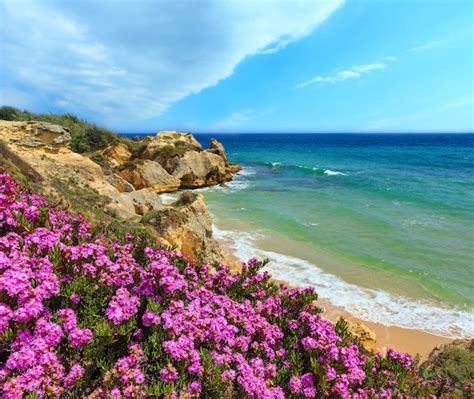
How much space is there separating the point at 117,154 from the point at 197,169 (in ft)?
29.3

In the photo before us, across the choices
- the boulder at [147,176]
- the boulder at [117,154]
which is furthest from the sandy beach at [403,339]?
the boulder at [117,154]

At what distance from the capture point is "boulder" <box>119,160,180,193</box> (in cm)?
3044

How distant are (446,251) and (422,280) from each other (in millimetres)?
4450

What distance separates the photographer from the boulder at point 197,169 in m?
35.4

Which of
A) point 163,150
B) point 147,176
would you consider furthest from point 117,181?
point 163,150

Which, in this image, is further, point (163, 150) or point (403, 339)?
point (163, 150)

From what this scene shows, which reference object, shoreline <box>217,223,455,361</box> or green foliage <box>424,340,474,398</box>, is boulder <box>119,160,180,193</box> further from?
green foliage <box>424,340,474,398</box>

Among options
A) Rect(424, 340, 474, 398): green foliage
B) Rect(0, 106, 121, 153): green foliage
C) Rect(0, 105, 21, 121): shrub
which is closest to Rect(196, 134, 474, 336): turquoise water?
Rect(424, 340, 474, 398): green foliage

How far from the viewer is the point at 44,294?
351 cm

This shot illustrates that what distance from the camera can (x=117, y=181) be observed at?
71.5 feet

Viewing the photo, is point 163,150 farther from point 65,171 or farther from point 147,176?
point 65,171

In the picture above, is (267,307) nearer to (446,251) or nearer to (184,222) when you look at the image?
(184,222)

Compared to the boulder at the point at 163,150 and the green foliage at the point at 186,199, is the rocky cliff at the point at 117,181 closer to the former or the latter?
the green foliage at the point at 186,199

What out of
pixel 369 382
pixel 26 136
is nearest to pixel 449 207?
pixel 369 382
